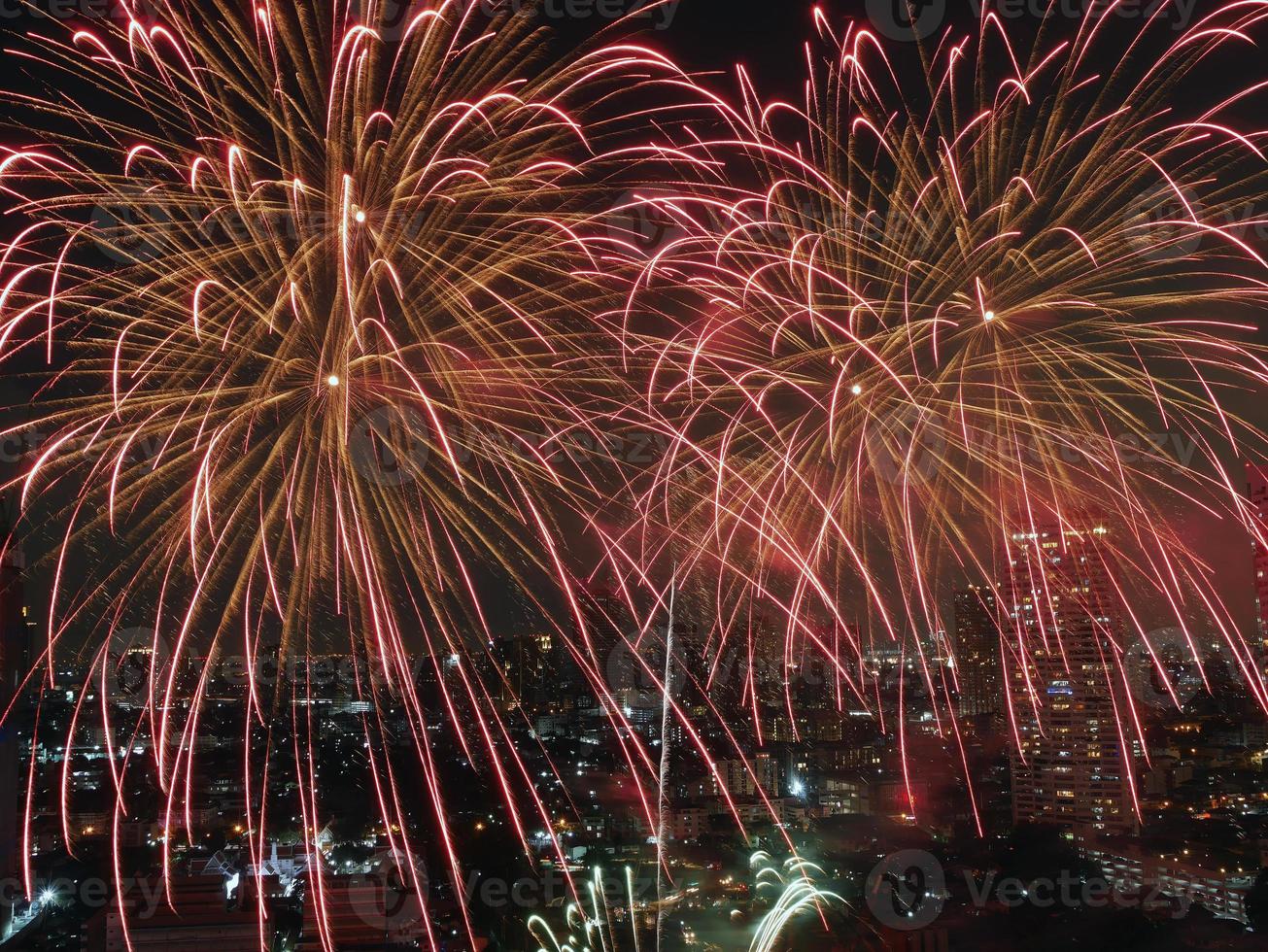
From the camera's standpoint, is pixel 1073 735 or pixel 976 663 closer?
pixel 1073 735

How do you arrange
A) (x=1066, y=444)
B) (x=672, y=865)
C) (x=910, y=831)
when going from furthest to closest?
1. (x=910, y=831)
2. (x=672, y=865)
3. (x=1066, y=444)

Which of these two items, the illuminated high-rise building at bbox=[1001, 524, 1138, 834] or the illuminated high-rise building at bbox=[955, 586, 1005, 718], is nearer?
the illuminated high-rise building at bbox=[1001, 524, 1138, 834]

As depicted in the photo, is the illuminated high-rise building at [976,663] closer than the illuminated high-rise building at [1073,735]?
No

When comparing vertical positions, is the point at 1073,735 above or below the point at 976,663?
below

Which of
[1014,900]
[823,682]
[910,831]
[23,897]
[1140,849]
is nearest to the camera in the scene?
[1014,900]

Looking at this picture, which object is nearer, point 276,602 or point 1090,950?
point 276,602

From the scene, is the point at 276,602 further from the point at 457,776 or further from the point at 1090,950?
the point at 457,776

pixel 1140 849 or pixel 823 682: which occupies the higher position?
pixel 823 682

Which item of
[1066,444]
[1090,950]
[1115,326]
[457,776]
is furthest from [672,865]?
[1115,326]
